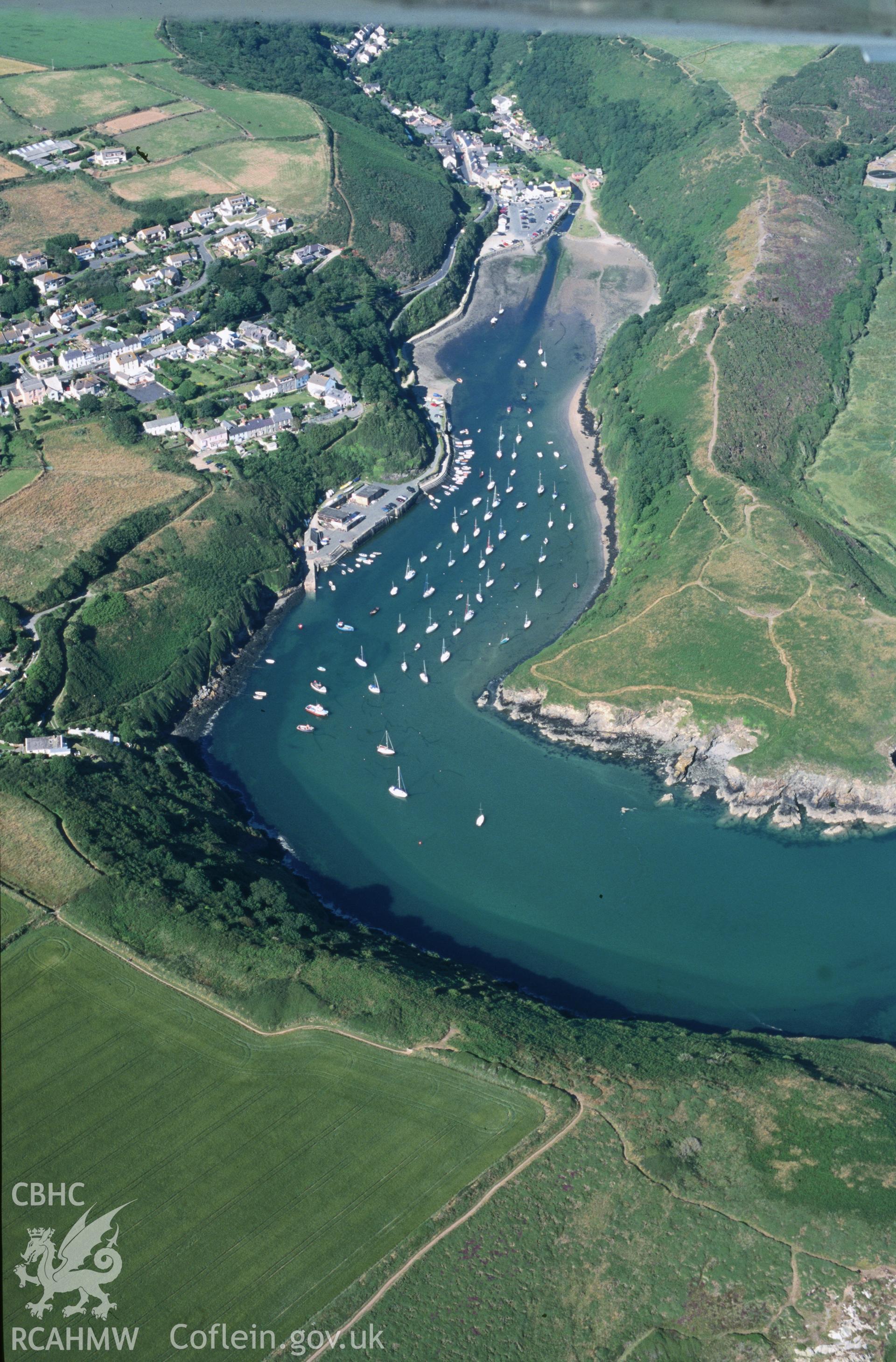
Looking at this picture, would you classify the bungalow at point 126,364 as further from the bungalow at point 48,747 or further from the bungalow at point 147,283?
the bungalow at point 48,747

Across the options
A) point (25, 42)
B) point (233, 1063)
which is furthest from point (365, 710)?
point (25, 42)

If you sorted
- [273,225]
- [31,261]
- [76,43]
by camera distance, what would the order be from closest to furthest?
[31,261], [273,225], [76,43]

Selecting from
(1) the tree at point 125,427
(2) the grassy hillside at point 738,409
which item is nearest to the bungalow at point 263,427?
(1) the tree at point 125,427

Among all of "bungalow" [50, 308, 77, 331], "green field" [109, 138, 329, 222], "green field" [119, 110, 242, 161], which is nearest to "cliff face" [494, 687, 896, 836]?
"bungalow" [50, 308, 77, 331]

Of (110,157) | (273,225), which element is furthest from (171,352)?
(110,157)

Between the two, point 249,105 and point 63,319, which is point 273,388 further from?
point 249,105

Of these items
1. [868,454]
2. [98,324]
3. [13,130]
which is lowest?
[98,324]

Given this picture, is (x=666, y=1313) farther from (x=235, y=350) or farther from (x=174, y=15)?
(x=235, y=350)

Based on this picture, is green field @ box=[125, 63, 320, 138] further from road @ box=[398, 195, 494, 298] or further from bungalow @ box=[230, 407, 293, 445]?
bungalow @ box=[230, 407, 293, 445]
